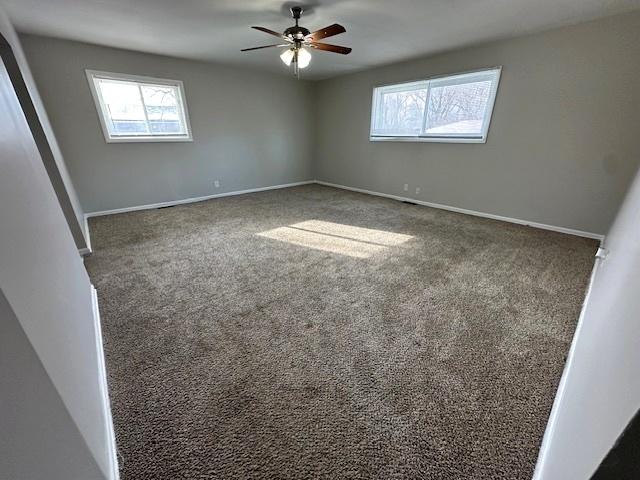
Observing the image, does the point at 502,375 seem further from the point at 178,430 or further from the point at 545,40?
the point at 545,40

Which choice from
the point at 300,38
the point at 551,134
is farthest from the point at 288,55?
the point at 551,134

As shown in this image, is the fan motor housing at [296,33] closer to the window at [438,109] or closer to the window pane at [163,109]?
the window at [438,109]

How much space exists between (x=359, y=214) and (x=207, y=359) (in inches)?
128

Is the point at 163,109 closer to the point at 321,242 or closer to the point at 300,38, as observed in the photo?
the point at 300,38

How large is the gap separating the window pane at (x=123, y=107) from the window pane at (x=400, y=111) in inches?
164

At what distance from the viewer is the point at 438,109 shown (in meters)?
4.31

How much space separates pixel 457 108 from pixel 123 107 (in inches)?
205

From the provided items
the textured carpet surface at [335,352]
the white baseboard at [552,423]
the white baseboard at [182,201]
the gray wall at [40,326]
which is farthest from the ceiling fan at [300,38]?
the white baseboard at [552,423]

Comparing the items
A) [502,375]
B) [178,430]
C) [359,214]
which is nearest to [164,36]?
[359,214]

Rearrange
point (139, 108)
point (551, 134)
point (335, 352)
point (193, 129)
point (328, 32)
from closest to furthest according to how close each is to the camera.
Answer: point (335, 352)
point (328, 32)
point (551, 134)
point (139, 108)
point (193, 129)

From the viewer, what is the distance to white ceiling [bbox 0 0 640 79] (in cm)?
251

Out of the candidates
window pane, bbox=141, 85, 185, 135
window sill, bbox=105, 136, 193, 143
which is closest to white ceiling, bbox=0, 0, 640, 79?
window pane, bbox=141, 85, 185, 135

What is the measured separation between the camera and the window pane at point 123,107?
3904 millimetres

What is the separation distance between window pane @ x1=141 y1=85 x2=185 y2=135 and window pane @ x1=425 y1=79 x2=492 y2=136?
14.2 ft
